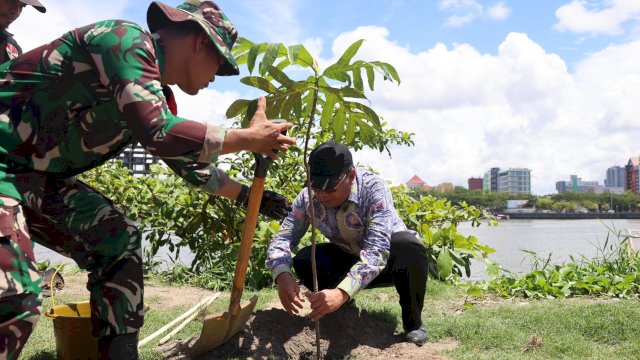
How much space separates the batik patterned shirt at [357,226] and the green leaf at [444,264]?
59.8 inches

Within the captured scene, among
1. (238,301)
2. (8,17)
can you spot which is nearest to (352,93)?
(238,301)

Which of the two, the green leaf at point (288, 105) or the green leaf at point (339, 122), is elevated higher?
the green leaf at point (288, 105)

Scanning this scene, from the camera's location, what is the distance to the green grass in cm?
322

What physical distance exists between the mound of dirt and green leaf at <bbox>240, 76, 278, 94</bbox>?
4.45 ft

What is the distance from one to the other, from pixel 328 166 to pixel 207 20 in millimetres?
1304

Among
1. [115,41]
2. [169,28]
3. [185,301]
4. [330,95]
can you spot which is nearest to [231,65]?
[169,28]

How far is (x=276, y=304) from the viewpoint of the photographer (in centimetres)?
444

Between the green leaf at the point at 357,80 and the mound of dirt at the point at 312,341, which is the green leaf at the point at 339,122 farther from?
the mound of dirt at the point at 312,341

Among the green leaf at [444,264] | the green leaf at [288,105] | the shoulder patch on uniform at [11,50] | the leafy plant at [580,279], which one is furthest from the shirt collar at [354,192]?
the shoulder patch on uniform at [11,50]

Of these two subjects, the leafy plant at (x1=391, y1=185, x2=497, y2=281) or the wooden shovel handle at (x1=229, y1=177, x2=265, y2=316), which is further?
the leafy plant at (x1=391, y1=185, x2=497, y2=281)

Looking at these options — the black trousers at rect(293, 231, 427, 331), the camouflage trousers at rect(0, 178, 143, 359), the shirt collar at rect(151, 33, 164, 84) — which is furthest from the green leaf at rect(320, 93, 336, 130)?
the black trousers at rect(293, 231, 427, 331)

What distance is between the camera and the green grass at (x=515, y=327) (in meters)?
3.22

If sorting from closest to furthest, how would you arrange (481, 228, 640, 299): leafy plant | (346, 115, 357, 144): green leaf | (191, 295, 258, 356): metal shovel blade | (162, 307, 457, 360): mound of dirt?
(346, 115, 357, 144): green leaf < (191, 295, 258, 356): metal shovel blade < (162, 307, 457, 360): mound of dirt < (481, 228, 640, 299): leafy plant

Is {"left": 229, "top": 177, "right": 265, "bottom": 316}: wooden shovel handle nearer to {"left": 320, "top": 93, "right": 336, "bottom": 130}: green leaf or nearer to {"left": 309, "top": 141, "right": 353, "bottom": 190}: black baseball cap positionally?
{"left": 320, "top": 93, "right": 336, "bottom": 130}: green leaf
